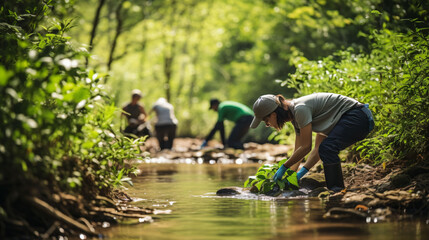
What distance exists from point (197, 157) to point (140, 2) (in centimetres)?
1228

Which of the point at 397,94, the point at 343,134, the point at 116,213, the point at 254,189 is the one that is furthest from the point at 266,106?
the point at 116,213

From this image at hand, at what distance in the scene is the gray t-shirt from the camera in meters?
8.01

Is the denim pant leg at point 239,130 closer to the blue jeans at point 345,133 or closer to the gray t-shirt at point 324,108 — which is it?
the gray t-shirt at point 324,108

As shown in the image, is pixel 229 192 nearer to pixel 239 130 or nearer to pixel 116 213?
pixel 116 213

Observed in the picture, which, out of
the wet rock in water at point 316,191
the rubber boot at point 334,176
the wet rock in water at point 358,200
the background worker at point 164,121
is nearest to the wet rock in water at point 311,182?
the wet rock in water at point 316,191

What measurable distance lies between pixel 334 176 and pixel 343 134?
557 mm

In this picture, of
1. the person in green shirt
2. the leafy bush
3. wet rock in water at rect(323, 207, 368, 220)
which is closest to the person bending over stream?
wet rock in water at rect(323, 207, 368, 220)

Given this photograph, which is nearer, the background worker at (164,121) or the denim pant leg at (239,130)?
the denim pant leg at (239,130)

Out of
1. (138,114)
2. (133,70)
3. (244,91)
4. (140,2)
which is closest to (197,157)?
(138,114)

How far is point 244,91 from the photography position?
95.3 feet

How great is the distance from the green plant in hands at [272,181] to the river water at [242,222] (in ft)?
0.91

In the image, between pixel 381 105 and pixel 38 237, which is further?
pixel 381 105

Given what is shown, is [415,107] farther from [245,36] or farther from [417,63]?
[245,36]

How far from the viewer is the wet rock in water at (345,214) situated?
6.23 metres
